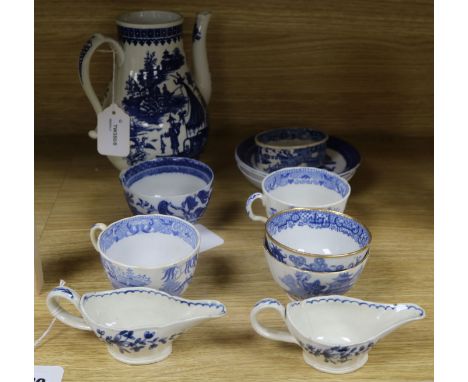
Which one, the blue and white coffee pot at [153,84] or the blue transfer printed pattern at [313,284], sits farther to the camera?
the blue and white coffee pot at [153,84]

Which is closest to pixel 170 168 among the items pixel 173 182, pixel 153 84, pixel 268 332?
pixel 173 182

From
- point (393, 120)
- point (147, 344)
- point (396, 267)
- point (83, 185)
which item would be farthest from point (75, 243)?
point (393, 120)

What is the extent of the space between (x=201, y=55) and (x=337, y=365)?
53cm

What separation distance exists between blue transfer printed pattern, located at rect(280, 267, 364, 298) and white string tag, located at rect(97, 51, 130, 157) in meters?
0.35

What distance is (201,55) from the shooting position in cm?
108

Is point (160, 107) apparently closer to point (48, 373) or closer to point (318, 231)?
point (318, 231)

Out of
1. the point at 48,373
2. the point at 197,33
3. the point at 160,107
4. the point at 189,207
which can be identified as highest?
the point at 197,33

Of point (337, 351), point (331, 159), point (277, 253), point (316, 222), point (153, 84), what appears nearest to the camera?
point (337, 351)

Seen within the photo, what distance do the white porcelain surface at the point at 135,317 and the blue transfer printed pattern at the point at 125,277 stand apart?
0.04ft

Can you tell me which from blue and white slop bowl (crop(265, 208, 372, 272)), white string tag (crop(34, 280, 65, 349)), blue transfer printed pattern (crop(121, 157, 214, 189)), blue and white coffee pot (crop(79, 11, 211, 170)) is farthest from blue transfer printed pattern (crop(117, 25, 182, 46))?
white string tag (crop(34, 280, 65, 349))

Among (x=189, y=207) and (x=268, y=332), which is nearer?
(x=268, y=332)

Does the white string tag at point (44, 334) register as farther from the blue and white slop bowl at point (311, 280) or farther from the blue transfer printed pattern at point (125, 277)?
the blue and white slop bowl at point (311, 280)

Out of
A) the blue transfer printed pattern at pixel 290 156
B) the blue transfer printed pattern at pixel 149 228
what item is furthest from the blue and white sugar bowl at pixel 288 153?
the blue transfer printed pattern at pixel 149 228

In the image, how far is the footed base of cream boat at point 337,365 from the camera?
0.74 metres
